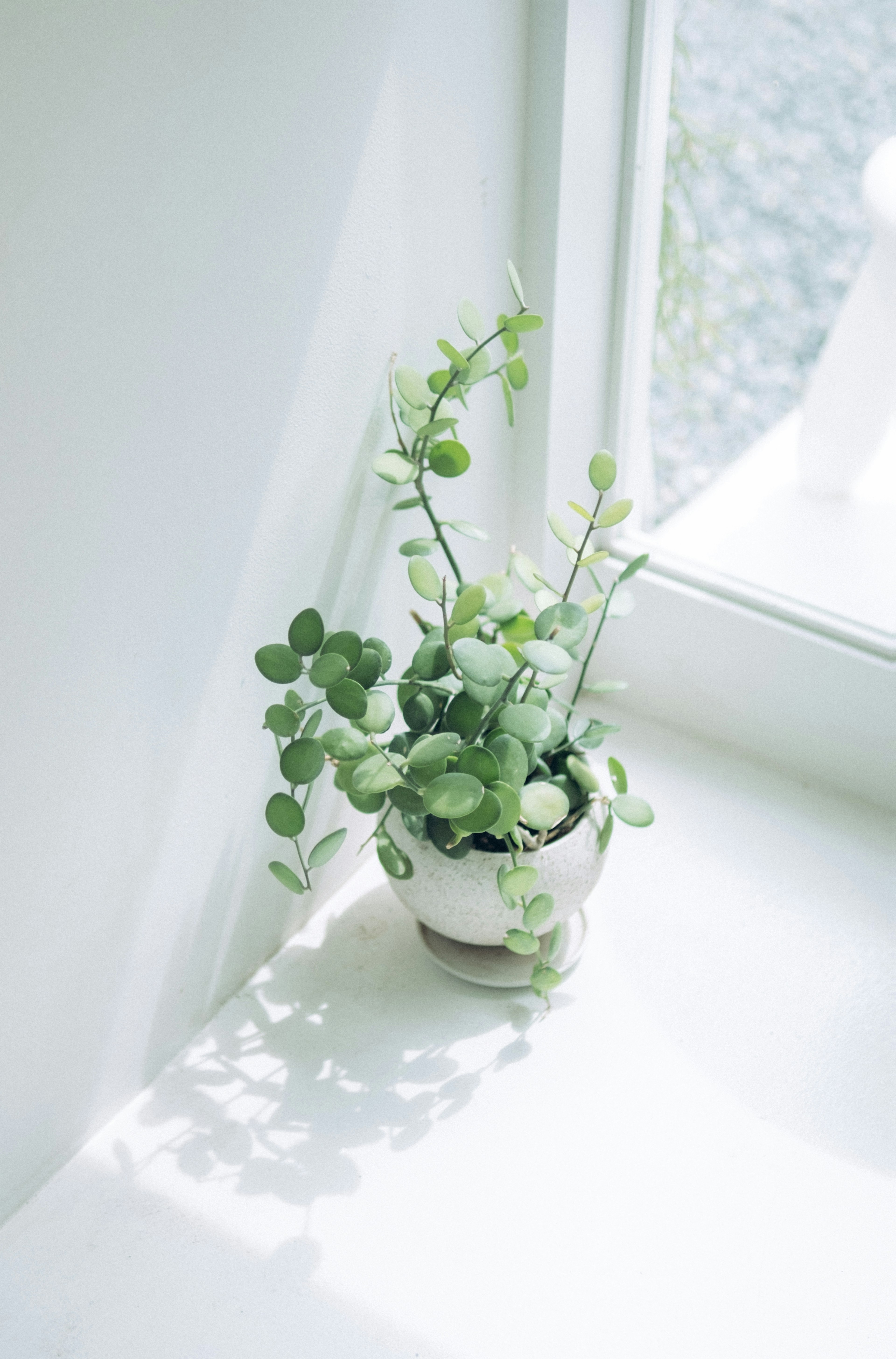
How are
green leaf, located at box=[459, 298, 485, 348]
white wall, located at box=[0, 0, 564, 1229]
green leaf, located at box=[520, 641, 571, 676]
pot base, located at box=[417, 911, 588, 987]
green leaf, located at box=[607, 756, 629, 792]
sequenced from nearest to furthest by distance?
1. white wall, located at box=[0, 0, 564, 1229]
2. green leaf, located at box=[520, 641, 571, 676]
3. green leaf, located at box=[459, 298, 485, 348]
4. green leaf, located at box=[607, 756, 629, 792]
5. pot base, located at box=[417, 911, 588, 987]

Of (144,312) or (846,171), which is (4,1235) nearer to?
(144,312)

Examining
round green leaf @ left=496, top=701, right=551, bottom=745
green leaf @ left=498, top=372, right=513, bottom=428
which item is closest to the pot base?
round green leaf @ left=496, top=701, right=551, bottom=745

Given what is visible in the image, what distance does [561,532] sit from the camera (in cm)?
110

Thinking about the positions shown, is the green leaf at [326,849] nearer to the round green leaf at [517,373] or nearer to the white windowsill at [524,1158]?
the white windowsill at [524,1158]

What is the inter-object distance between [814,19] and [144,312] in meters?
0.86

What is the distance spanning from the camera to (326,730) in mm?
1209

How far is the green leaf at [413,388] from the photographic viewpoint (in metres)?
1.12

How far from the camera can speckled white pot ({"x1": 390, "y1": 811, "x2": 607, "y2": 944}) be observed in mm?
1197

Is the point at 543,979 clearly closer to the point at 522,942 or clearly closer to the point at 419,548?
the point at 522,942

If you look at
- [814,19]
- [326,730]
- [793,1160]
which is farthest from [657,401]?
[793,1160]

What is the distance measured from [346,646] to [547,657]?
0.19m

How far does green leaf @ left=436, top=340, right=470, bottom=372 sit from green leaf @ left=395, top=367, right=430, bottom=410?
0.12ft

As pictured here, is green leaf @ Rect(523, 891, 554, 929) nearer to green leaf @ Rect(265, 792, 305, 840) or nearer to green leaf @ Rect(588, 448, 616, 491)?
green leaf @ Rect(265, 792, 305, 840)

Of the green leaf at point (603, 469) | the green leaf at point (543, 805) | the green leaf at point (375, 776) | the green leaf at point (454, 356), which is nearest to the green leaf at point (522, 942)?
the green leaf at point (543, 805)
